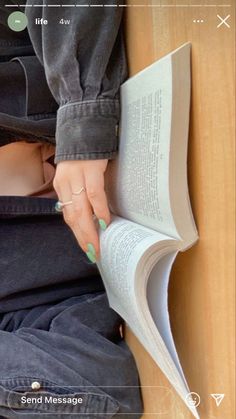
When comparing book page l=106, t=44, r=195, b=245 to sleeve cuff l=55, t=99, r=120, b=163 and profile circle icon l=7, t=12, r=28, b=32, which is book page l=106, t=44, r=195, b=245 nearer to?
sleeve cuff l=55, t=99, r=120, b=163

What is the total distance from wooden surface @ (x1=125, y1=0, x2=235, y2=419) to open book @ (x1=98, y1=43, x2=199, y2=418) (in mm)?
11

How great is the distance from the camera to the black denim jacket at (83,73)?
41 centimetres

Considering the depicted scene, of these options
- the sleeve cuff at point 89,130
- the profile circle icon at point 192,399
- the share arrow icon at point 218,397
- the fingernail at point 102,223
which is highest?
the sleeve cuff at point 89,130

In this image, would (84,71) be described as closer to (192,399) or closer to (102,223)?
(102,223)

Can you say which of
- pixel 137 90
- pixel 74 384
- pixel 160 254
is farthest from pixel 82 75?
pixel 74 384

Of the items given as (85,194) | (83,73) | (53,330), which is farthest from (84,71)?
(53,330)

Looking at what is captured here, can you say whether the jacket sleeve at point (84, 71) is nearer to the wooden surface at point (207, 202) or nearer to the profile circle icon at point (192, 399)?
the wooden surface at point (207, 202)

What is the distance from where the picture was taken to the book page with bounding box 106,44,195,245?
0.35m

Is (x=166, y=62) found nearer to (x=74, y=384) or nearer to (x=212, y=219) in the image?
(x=212, y=219)

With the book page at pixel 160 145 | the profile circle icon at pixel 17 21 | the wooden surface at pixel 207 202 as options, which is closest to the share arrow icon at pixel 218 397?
the wooden surface at pixel 207 202

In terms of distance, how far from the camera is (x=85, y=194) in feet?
1.40

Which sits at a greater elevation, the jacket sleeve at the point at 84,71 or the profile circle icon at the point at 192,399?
the jacket sleeve at the point at 84,71

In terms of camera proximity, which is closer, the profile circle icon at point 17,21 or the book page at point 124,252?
the book page at point 124,252

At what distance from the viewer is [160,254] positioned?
1.22 feet
